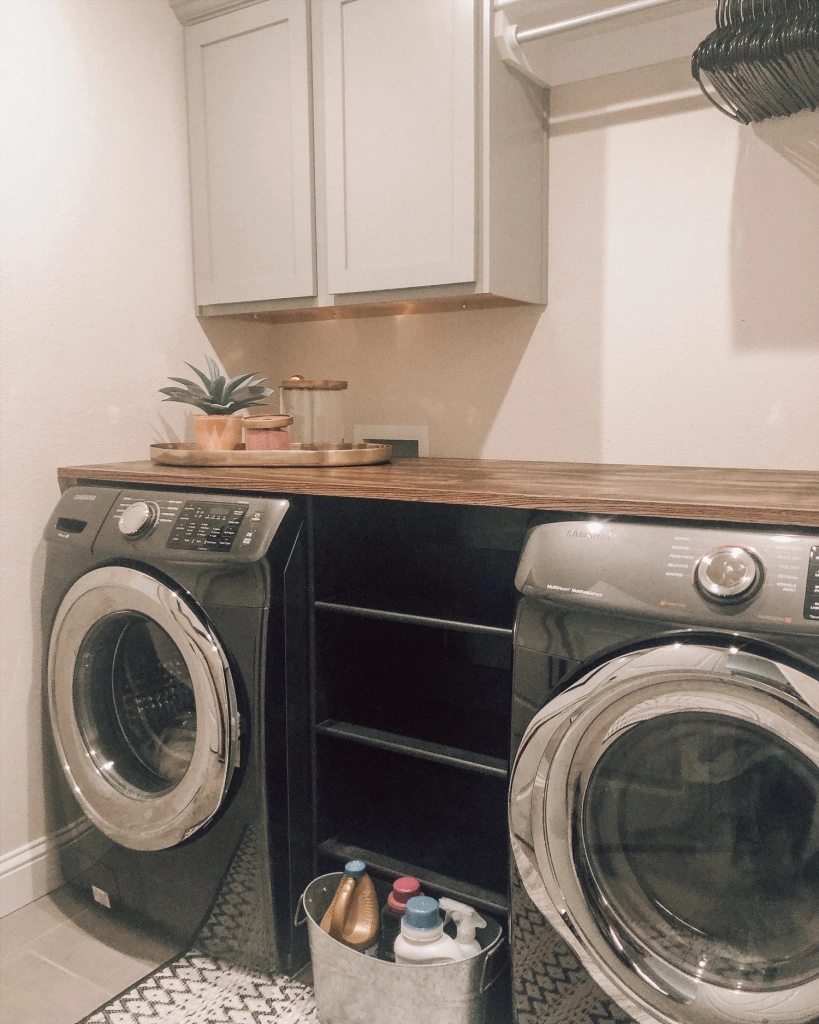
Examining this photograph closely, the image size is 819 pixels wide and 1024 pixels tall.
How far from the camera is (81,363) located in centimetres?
204

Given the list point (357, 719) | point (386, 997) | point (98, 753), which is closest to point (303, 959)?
point (386, 997)

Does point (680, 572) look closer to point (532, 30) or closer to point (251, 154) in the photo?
point (532, 30)

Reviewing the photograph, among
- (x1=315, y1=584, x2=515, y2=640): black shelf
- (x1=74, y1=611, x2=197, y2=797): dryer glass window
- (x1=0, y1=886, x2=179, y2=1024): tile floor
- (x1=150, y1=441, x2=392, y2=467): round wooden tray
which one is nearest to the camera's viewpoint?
(x1=315, y1=584, x2=515, y2=640): black shelf

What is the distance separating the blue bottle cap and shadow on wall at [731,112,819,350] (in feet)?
4.48

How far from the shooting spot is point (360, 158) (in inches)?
77.4

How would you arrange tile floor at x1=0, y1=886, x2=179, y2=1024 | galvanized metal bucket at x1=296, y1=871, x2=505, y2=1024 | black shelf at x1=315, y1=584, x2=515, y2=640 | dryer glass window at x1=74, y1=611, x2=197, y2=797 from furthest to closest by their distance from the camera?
dryer glass window at x1=74, y1=611, x2=197, y2=797, tile floor at x1=0, y1=886, x2=179, y2=1024, black shelf at x1=315, y1=584, x2=515, y2=640, galvanized metal bucket at x1=296, y1=871, x2=505, y2=1024

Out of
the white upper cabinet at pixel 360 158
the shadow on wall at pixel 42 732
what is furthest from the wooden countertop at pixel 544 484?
the white upper cabinet at pixel 360 158

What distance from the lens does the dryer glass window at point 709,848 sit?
1130 millimetres

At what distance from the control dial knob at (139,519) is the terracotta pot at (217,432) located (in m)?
0.31

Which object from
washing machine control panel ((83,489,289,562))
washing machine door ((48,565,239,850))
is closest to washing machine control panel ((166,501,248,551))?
washing machine control panel ((83,489,289,562))

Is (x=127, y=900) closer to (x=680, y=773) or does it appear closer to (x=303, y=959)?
(x=303, y=959)

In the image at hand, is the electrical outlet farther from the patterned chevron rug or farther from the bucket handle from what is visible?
the bucket handle

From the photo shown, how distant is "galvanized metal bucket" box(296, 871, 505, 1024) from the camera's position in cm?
138

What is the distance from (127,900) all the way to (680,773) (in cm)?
128
